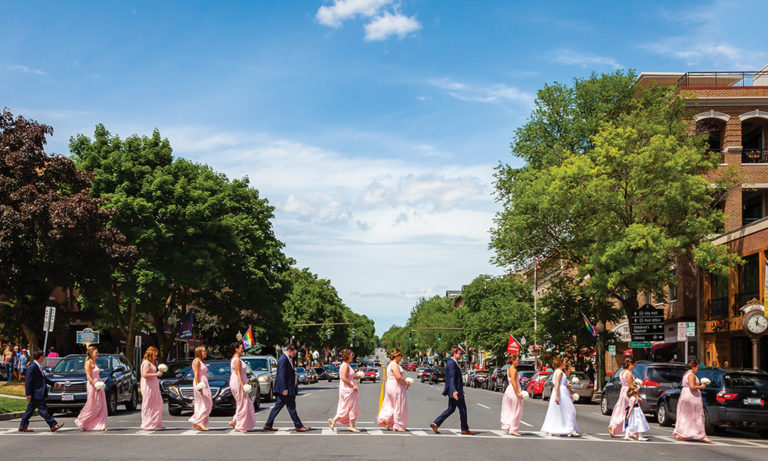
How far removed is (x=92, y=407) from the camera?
16.8 m

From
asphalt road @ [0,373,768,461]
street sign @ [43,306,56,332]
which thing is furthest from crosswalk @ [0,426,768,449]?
street sign @ [43,306,56,332]

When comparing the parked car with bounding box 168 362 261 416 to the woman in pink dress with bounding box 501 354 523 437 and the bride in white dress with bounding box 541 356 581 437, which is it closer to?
the woman in pink dress with bounding box 501 354 523 437

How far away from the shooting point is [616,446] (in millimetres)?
15461

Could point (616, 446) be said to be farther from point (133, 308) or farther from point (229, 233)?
point (133, 308)

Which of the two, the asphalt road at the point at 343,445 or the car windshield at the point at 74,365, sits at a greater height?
the car windshield at the point at 74,365

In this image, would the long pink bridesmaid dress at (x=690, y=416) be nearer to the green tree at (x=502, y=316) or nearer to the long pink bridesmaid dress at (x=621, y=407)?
the long pink bridesmaid dress at (x=621, y=407)

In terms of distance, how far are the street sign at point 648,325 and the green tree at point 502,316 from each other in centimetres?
1576

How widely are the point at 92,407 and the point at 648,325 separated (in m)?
26.2

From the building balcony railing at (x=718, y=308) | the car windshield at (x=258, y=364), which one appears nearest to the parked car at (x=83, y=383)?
the car windshield at (x=258, y=364)

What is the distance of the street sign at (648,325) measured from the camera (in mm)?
36062

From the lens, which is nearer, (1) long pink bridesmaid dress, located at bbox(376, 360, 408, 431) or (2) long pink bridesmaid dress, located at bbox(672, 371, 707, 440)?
(1) long pink bridesmaid dress, located at bbox(376, 360, 408, 431)

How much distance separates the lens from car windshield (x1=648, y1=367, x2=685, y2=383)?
81.2 ft

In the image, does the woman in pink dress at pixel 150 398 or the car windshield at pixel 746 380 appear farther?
the car windshield at pixel 746 380

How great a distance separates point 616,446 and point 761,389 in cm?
602
